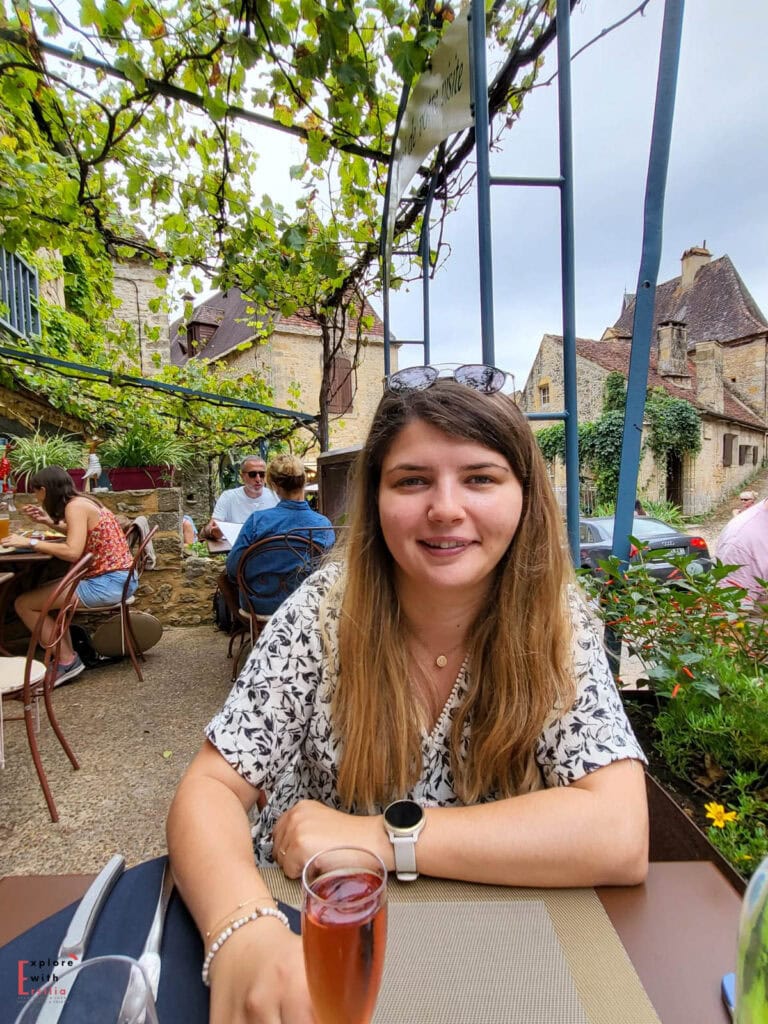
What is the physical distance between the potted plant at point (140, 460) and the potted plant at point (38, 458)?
395mm

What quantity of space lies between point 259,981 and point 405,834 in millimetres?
272

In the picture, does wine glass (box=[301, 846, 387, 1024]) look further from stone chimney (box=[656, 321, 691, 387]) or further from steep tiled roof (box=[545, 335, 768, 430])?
stone chimney (box=[656, 321, 691, 387])

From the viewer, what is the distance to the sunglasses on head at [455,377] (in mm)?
1156

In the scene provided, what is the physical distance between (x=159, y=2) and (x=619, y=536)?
3061mm

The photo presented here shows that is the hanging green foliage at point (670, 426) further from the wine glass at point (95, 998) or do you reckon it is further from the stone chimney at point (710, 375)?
the wine glass at point (95, 998)

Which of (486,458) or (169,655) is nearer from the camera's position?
(486,458)

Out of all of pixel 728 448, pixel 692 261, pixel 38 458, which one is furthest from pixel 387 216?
pixel 692 261

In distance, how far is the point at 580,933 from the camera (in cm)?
67

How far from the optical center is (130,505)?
5.17 meters

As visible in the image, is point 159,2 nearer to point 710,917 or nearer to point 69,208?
point 69,208

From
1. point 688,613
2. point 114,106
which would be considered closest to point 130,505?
point 114,106

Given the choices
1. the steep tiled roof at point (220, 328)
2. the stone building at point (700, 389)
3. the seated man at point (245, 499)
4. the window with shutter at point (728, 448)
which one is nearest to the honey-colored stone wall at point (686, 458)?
the stone building at point (700, 389)

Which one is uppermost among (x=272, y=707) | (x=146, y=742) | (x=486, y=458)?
(x=486, y=458)

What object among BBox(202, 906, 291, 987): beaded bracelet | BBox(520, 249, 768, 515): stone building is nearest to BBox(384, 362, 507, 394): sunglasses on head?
BBox(202, 906, 291, 987): beaded bracelet
